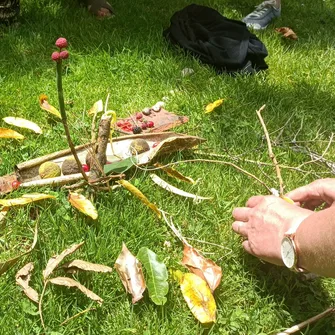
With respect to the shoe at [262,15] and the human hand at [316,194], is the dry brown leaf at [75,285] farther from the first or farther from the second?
the shoe at [262,15]

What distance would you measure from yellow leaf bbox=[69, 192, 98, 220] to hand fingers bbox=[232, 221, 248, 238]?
48cm

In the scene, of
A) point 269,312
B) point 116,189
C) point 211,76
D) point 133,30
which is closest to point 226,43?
point 211,76

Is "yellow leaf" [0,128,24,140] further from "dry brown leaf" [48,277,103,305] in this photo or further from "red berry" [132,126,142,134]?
"dry brown leaf" [48,277,103,305]

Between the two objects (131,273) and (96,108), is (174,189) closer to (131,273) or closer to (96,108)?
(131,273)

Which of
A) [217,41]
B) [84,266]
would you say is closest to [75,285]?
[84,266]

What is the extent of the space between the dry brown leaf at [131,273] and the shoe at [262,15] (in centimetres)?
265

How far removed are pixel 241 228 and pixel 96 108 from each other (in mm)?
1049

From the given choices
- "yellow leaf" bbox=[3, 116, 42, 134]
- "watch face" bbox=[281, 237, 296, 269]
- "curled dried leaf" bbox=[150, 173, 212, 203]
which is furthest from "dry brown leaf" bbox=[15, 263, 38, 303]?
"yellow leaf" bbox=[3, 116, 42, 134]

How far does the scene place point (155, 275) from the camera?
151 cm

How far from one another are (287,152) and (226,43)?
1.09 m

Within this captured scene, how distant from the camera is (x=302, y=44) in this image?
355 centimetres

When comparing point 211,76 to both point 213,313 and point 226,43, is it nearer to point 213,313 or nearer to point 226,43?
point 226,43

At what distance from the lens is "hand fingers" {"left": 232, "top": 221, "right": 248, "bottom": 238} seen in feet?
5.29

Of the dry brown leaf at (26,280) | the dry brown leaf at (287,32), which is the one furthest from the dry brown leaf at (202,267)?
the dry brown leaf at (287,32)
